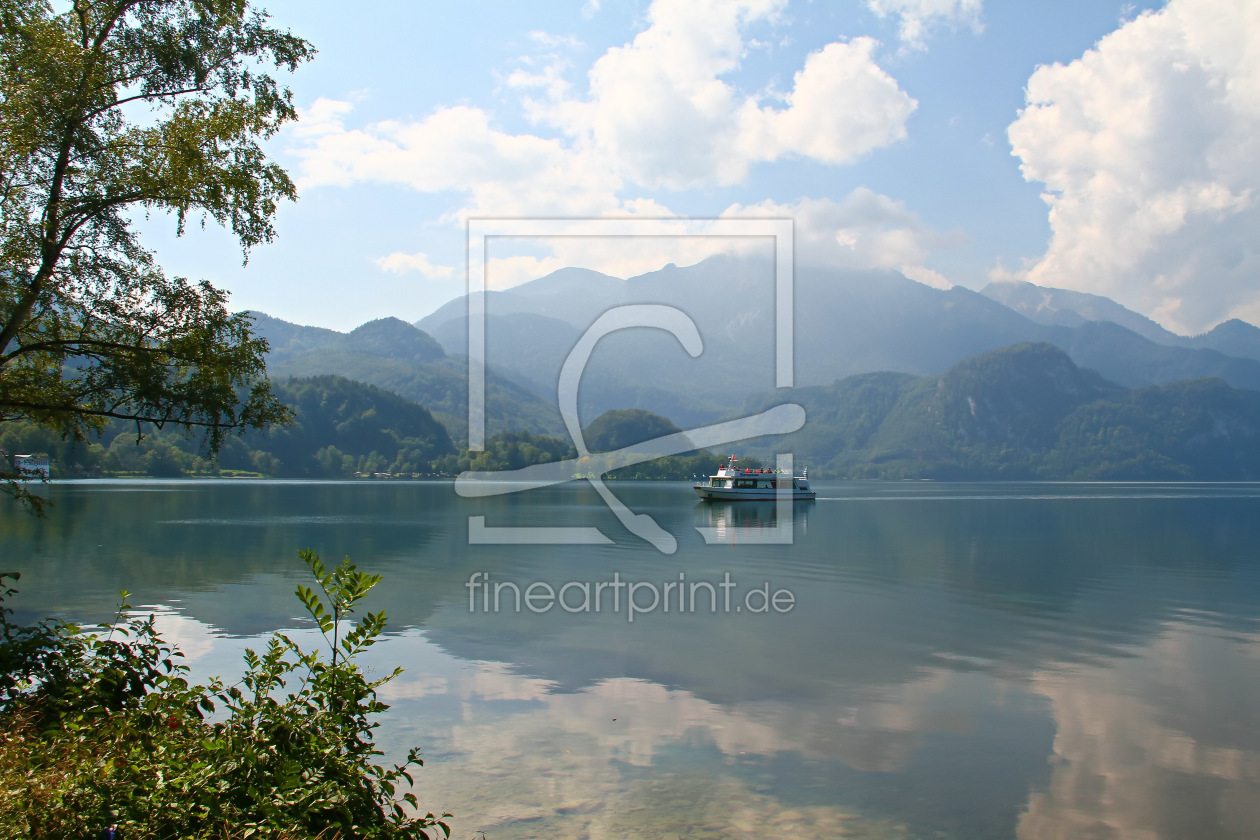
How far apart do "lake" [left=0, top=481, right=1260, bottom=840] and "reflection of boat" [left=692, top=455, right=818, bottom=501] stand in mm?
62991

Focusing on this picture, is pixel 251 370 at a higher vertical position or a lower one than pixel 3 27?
lower

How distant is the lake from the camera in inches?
444

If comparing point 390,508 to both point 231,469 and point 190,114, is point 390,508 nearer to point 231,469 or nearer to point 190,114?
point 190,114

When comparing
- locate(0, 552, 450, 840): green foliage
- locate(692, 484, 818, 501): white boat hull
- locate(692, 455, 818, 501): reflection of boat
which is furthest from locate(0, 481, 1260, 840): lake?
locate(692, 455, 818, 501): reflection of boat

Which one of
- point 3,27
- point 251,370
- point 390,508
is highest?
point 3,27

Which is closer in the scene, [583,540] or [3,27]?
[3,27]

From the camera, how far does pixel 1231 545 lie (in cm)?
5247

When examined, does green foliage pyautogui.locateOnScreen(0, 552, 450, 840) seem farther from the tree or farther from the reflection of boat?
the reflection of boat

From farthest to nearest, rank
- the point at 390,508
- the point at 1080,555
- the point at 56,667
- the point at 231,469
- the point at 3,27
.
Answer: the point at 231,469, the point at 390,508, the point at 1080,555, the point at 3,27, the point at 56,667

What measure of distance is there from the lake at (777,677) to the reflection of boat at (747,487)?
63.0 metres

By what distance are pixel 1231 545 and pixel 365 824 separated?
6086 cm

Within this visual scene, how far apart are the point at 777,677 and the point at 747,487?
93.3 metres

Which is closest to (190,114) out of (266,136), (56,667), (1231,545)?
(266,136)

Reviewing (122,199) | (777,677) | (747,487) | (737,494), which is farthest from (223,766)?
(747,487)
